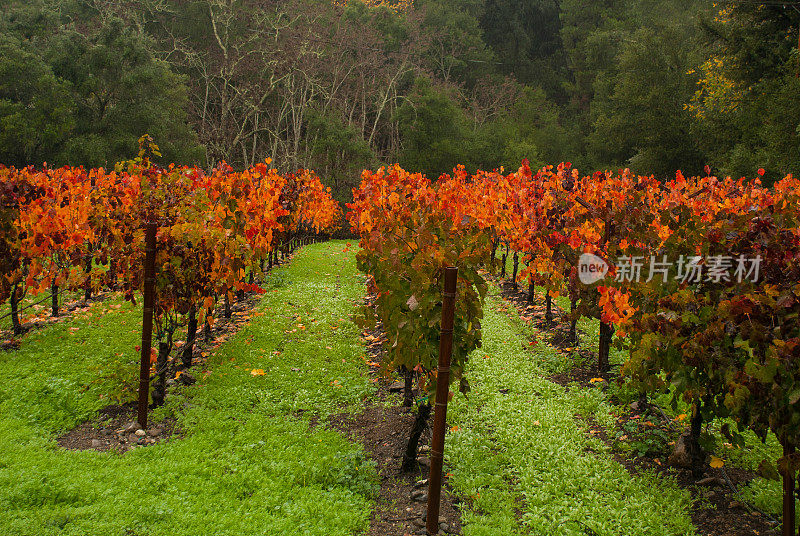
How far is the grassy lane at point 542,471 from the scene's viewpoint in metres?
3.57

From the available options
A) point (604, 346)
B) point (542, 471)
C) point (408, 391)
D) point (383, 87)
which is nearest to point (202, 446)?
point (408, 391)

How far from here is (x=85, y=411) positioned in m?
5.07

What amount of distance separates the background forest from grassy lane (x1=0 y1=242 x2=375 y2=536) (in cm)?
1584

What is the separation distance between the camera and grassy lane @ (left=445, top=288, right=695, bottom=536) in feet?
11.7

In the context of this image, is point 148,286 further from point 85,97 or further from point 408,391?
point 85,97

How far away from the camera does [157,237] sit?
4.79 m

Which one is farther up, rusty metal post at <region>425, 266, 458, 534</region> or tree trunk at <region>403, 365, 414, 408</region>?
rusty metal post at <region>425, 266, 458, 534</region>

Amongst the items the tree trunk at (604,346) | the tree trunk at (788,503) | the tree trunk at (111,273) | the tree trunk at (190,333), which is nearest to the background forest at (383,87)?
the tree trunk at (111,273)

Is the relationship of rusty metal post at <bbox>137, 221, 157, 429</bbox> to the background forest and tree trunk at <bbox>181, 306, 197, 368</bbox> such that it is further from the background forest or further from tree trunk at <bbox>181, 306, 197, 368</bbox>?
the background forest

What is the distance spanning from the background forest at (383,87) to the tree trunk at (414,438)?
1833 centimetres

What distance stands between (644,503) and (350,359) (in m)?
3.71

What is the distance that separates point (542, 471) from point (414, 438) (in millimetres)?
1026

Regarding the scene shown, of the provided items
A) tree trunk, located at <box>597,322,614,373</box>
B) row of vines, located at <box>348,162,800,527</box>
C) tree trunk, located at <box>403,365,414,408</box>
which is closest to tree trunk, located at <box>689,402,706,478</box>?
row of vines, located at <box>348,162,800,527</box>

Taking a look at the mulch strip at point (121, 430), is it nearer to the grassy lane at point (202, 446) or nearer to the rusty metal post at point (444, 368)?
the grassy lane at point (202, 446)
